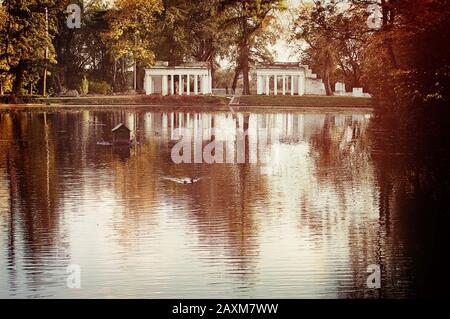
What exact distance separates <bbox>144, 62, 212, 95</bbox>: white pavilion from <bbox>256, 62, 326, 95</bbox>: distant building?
3.14 m

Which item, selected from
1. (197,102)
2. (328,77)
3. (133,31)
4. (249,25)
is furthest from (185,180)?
(197,102)

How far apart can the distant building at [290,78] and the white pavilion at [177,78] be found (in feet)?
10.3

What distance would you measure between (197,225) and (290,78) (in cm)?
3128

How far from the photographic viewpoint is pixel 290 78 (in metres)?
41.6

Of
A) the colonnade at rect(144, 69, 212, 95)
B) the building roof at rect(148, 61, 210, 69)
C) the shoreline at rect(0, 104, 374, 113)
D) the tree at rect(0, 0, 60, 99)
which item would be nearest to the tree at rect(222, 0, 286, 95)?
the shoreline at rect(0, 104, 374, 113)

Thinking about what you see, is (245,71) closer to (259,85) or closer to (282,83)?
(259,85)

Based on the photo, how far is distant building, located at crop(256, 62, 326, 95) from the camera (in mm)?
38188

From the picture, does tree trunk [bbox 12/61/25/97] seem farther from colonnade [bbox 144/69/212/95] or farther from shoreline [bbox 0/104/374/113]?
colonnade [bbox 144/69/212/95]

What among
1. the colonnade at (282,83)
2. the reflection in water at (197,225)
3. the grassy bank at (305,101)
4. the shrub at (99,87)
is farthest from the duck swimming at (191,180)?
the colonnade at (282,83)

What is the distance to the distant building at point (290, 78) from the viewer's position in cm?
3819

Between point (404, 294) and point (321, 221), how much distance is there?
347 centimetres
